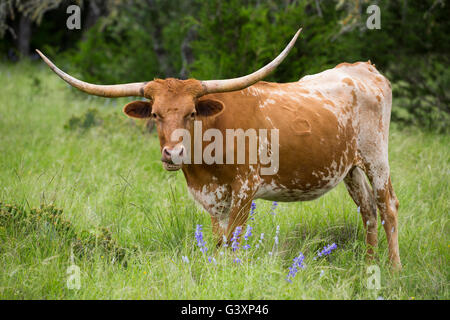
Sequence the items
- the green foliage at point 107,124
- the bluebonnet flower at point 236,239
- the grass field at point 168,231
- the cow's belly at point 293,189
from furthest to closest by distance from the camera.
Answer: the green foliage at point 107,124 → the cow's belly at point 293,189 → the bluebonnet flower at point 236,239 → the grass field at point 168,231

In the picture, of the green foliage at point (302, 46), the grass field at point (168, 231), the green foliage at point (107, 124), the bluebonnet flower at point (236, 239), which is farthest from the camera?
the green foliage at point (107, 124)

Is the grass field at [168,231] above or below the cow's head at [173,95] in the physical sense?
below

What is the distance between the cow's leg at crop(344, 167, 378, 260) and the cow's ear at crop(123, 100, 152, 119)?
206cm

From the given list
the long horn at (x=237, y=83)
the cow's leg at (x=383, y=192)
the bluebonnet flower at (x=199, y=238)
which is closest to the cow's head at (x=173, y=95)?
the long horn at (x=237, y=83)

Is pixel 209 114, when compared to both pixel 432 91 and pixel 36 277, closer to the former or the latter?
pixel 36 277

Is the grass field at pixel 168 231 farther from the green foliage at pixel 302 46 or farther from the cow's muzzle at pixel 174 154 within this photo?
the green foliage at pixel 302 46

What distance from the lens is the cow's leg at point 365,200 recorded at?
459 centimetres

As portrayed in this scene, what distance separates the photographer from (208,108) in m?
3.65

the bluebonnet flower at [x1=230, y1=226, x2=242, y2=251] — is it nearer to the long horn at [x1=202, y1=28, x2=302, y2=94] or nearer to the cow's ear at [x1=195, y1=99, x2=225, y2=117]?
the cow's ear at [x1=195, y1=99, x2=225, y2=117]

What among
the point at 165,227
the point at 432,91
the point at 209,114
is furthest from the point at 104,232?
the point at 432,91

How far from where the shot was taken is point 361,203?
15.3 ft

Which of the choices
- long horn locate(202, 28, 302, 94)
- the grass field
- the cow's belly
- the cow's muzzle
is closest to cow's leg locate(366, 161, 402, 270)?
the grass field
